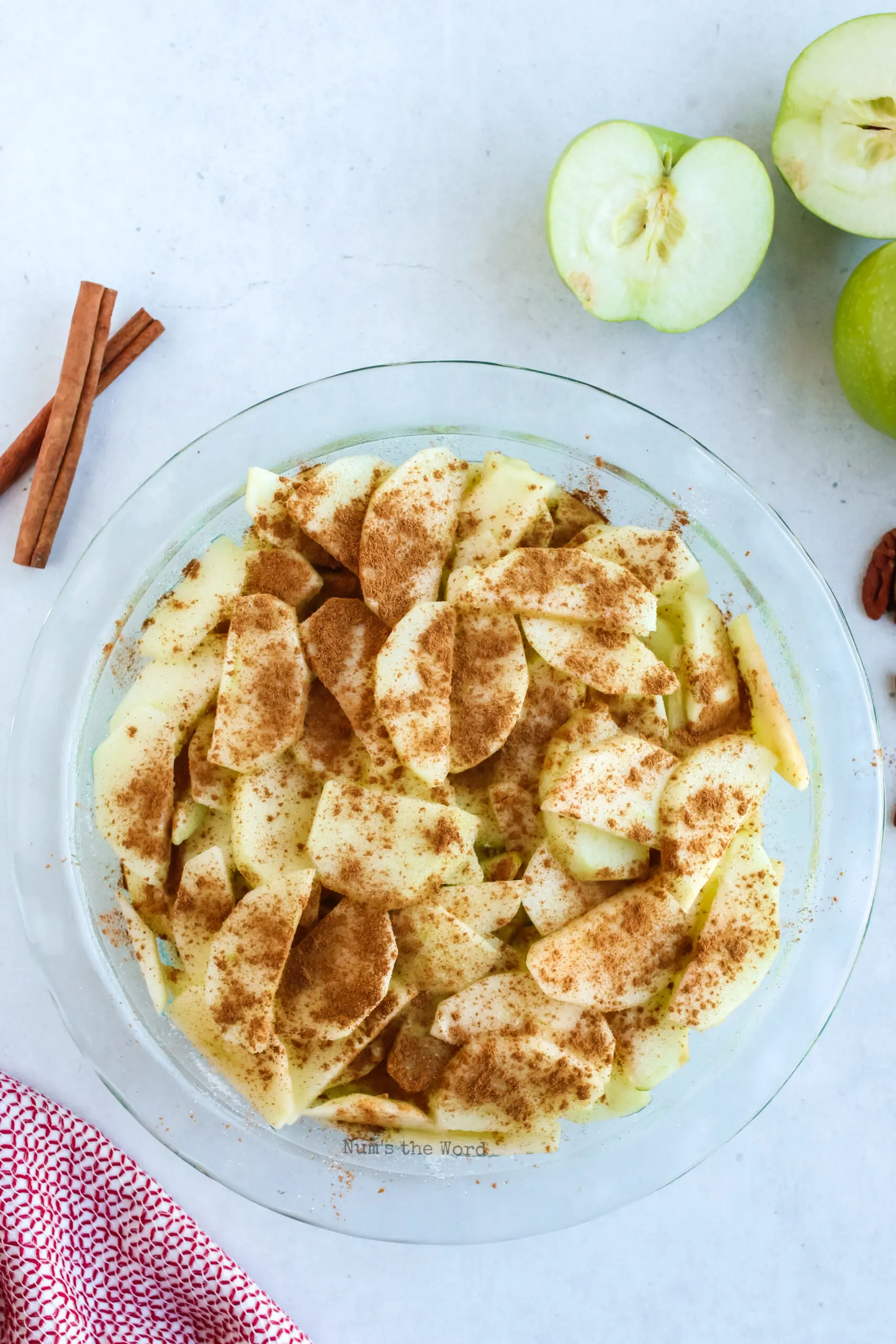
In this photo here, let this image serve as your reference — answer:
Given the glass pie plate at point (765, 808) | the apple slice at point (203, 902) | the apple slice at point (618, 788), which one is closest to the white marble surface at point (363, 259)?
the glass pie plate at point (765, 808)

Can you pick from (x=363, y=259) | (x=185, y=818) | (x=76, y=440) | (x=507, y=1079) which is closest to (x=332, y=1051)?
(x=507, y=1079)

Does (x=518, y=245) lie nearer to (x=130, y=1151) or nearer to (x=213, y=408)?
(x=213, y=408)

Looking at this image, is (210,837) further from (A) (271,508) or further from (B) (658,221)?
(B) (658,221)

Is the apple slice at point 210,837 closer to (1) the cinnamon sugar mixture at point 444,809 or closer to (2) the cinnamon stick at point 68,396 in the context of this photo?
(1) the cinnamon sugar mixture at point 444,809

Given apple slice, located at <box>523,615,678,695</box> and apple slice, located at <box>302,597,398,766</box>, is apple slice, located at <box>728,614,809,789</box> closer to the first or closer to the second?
apple slice, located at <box>523,615,678,695</box>

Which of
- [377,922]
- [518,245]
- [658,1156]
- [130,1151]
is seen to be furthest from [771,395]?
[130,1151]

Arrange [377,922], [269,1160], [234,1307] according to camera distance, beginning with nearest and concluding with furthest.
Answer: [377,922]
[269,1160]
[234,1307]
